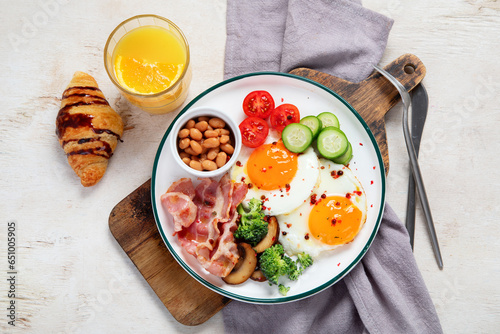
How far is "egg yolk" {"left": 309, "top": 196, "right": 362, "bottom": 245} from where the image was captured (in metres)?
3.08

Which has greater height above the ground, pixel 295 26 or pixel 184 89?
pixel 295 26

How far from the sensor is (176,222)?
315 centimetres

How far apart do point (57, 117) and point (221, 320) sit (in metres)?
2.43

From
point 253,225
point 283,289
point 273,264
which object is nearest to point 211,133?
point 253,225

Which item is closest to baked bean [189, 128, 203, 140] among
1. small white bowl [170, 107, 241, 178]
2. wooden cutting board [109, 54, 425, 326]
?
small white bowl [170, 107, 241, 178]

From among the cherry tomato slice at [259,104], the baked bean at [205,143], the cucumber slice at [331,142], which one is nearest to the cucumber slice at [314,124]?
the cucumber slice at [331,142]

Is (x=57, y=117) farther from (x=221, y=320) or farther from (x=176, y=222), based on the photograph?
(x=221, y=320)

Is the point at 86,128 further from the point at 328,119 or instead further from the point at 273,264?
the point at 328,119

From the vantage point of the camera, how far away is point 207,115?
10.4ft

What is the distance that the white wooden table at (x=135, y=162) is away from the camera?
3514 mm

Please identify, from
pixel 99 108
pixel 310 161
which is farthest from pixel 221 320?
pixel 99 108

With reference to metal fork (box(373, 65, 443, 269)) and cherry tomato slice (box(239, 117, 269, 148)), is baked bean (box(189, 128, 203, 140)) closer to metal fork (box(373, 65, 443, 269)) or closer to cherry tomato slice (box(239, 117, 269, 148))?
cherry tomato slice (box(239, 117, 269, 148))

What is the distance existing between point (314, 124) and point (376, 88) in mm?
782

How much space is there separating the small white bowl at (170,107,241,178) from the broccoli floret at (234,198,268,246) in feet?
1.23
